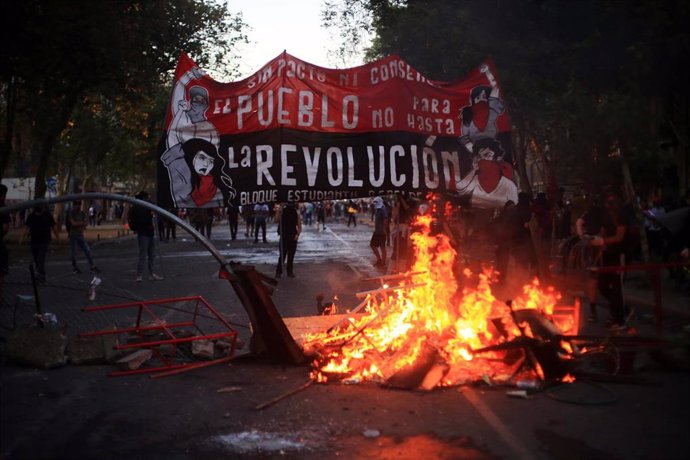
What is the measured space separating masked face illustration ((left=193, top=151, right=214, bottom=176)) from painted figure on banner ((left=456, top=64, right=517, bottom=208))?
7.54ft

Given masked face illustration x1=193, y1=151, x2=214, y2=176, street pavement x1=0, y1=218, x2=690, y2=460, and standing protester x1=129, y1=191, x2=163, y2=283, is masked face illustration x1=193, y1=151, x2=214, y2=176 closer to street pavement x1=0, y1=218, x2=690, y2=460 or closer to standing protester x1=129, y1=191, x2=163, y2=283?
street pavement x1=0, y1=218, x2=690, y2=460

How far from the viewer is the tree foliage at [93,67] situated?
9.21 metres

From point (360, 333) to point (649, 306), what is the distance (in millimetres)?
6733

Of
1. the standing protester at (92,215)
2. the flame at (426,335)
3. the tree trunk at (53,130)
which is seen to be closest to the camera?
the flame at (426,335)

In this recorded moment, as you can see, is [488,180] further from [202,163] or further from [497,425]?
[202,163]

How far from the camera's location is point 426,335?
7.30 meters

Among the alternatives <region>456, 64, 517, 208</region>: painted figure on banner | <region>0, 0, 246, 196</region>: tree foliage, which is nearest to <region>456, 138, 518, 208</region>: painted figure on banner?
<region>456, 64, 517, 208</region>: painted figure on banner

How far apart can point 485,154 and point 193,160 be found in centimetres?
276

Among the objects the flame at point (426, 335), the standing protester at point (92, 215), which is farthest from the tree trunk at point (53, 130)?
the standing protester at point (92, 215)

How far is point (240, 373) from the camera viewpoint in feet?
23.6

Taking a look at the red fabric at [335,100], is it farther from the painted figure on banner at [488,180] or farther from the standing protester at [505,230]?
the standing protester at [505,230]

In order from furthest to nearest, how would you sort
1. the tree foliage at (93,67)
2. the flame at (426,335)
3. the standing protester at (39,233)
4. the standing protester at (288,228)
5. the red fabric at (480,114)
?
the standing protester at (288,228) → the standing protester at (39,233) → the tree foliage at (93,67) → the flame at (426,335) → the red fabric at (480,114)

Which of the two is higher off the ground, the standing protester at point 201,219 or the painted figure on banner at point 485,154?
the painted figure on banner at point 485,154

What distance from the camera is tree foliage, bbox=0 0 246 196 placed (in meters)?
9.21
